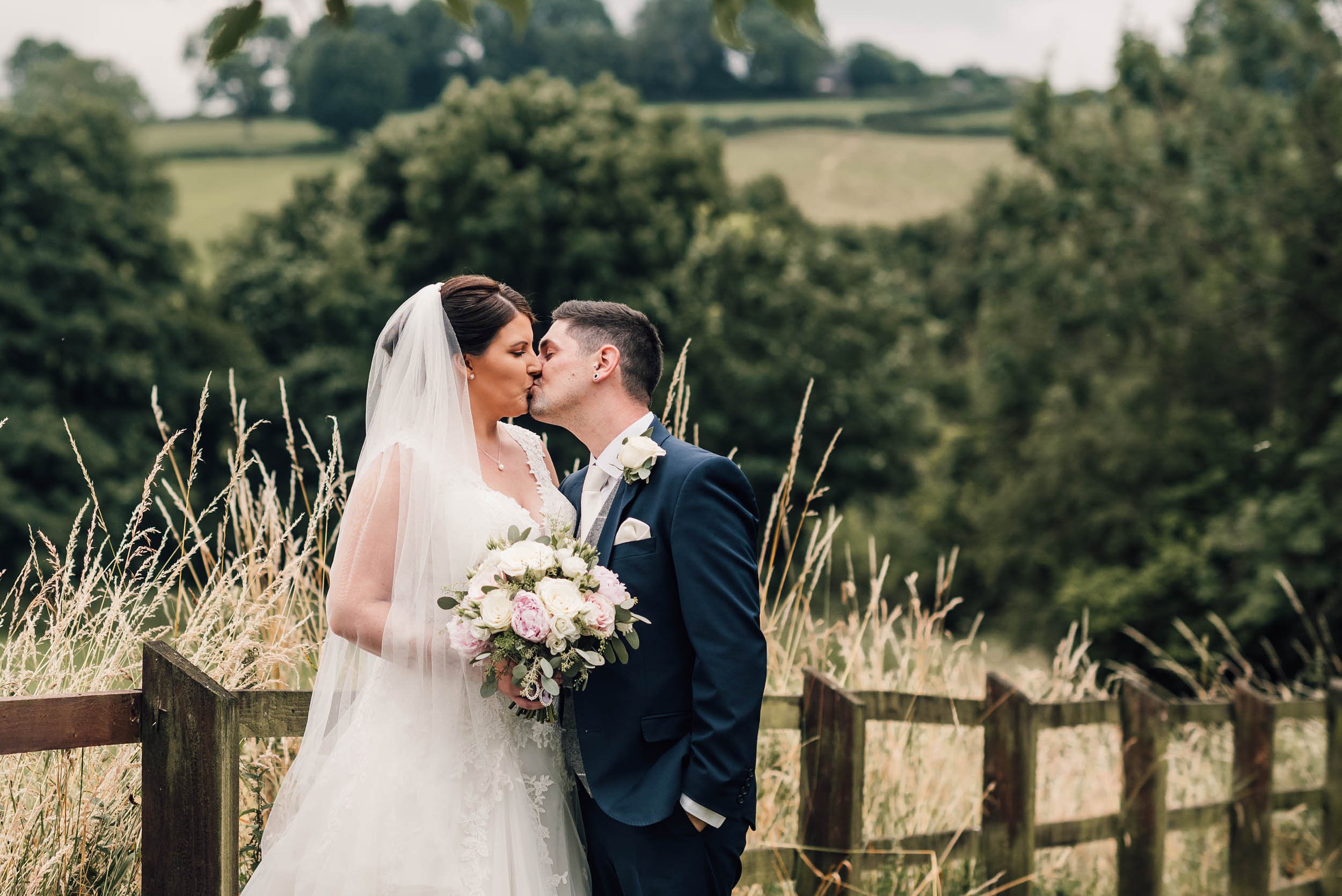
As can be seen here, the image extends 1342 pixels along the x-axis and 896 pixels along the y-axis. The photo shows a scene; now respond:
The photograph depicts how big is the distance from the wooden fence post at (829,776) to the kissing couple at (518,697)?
0.98 m

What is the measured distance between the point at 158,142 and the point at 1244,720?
183 ft

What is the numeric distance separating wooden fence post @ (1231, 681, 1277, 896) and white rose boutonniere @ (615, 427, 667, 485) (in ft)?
13.4

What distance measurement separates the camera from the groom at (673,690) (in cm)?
273

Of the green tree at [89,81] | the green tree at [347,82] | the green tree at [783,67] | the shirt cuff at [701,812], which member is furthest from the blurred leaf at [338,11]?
the green tree at [783,67]

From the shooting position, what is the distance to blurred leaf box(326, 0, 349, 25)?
2047mm

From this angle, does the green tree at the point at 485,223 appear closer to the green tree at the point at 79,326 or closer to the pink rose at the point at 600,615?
the green tree at the point at 79,326

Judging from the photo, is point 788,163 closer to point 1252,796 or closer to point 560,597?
point 1252,796

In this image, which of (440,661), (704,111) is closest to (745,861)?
(440,661)

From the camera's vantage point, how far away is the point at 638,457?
2898 mm

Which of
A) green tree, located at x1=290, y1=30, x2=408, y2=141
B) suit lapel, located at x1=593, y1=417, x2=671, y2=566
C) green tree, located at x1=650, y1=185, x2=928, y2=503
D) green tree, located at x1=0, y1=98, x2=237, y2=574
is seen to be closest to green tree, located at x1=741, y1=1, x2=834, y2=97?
green tree, located at x1=290, y1=30, x2=408, y2=141

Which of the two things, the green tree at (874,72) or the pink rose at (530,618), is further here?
the green tree at (874,72)

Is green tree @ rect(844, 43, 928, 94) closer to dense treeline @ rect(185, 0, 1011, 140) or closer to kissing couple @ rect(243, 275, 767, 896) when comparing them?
dense treeline @ rect(185, 0, 1011, 140)

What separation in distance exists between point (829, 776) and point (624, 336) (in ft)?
5.36

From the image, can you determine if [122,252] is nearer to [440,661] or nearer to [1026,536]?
[1026,536]
